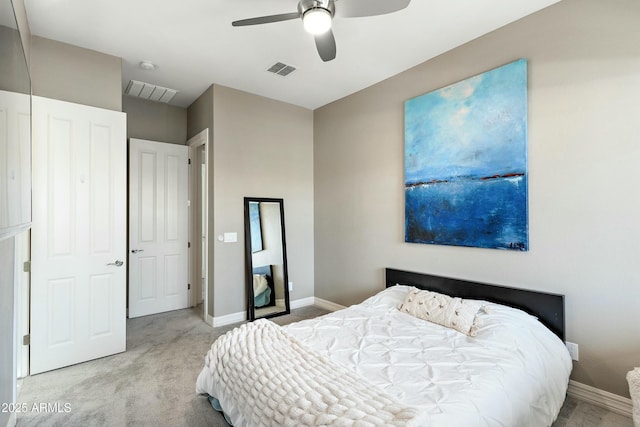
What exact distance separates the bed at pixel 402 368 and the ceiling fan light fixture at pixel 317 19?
2.00m

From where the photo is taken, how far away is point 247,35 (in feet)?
8.71

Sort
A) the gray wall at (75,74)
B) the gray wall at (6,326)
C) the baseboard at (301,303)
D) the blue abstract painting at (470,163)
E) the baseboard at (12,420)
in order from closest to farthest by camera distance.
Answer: the gray wall at (6,326) < the baseboard at (12,420) < the blue abstract painting at (470,163) < the gray wall at (75,74) < the baseboard at (301,303)

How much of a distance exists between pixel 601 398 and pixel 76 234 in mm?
4297

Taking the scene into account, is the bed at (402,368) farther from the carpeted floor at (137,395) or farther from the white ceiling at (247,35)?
the white ceiling at (247,35)

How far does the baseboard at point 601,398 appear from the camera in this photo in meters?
1.97

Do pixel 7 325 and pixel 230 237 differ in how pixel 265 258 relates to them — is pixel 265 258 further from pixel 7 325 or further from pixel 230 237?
pixel 7 325

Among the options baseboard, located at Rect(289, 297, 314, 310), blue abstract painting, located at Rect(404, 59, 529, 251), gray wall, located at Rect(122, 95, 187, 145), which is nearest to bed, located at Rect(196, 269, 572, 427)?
blue abstract painting, located at Rect(404, 59, 529, 251)

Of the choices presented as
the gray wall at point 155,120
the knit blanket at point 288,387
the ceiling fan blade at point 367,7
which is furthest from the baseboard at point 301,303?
the ceiling fan blade at point 367,7

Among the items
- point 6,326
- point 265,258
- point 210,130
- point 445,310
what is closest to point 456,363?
point 445,310

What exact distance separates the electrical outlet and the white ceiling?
2.52 metres

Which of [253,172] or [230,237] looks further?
[253,172]

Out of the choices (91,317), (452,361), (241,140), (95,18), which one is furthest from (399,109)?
(91,317)

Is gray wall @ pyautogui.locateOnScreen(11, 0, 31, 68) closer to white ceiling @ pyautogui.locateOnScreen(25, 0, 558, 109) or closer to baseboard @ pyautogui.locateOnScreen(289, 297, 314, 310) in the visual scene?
white ceiling @ pyautogui.locateOnScreen(25, 0, 558, 109)

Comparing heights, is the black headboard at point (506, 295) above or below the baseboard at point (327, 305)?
above
